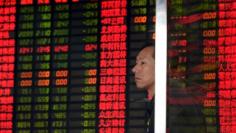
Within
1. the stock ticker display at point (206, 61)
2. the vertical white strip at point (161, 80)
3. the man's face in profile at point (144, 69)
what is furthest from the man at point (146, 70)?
the vertical white strip at point (161, 80)

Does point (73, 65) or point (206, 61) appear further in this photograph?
point (73, 65)

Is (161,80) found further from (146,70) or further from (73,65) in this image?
(73,65)

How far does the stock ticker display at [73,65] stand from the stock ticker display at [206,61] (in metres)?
0.19

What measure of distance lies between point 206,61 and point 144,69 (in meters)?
0.25

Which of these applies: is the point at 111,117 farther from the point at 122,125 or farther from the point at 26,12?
the point at 26,12

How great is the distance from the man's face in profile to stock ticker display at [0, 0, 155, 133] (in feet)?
0.08

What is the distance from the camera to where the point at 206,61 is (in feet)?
7.24

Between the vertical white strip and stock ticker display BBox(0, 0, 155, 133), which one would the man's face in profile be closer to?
stock ticker display BBox(0, 0, 155, 133)

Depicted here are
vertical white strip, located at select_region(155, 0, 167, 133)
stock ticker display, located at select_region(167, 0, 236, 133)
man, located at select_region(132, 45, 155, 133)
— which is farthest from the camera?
man, located at select_region(132, 45, 155, 133)

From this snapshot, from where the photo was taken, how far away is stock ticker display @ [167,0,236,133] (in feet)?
6.85

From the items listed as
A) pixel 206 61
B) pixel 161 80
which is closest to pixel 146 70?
pixel 206 61

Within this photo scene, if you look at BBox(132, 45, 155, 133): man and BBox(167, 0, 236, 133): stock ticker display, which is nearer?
BBox(167, 0, 236, 133): stock ticker display

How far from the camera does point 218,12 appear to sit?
222 cm

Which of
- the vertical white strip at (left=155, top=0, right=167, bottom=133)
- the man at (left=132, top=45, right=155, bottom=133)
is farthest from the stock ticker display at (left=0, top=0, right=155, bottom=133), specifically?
the vertical white strip at (left=155, top=0, right=167, bottom=133)
